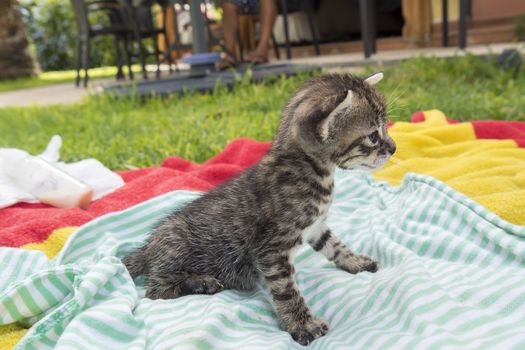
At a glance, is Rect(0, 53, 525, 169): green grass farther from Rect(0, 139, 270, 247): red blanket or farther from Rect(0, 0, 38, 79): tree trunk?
Rect(0, 0, 38, 79): tree trunk

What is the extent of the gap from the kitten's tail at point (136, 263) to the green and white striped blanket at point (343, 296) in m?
0.09

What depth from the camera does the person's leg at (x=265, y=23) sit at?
28.6 feet

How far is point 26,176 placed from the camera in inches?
132

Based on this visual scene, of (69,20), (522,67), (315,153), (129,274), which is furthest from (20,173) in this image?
(69,20)

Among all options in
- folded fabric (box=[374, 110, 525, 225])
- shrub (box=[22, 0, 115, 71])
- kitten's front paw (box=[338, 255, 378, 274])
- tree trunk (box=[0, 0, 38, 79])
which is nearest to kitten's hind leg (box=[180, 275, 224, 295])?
kitten's front paw (box=[338, 255, 378, 274])

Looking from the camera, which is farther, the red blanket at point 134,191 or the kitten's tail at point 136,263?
the red blanket at point 134,191

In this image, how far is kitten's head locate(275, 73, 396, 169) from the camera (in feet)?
6.56

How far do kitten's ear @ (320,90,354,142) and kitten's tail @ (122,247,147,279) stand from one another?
944mm

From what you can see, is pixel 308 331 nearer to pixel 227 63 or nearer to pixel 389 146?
pixel 389 146

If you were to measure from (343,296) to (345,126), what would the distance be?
0.64m

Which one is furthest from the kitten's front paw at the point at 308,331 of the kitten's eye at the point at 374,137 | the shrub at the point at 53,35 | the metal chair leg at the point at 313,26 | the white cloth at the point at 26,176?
the shrub at the point at 53,35

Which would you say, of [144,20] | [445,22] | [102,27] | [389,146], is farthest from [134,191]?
[144,20]

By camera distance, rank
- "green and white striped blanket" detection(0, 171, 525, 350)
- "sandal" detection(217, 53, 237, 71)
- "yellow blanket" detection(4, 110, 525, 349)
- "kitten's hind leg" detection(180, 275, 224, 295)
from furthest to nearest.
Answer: "sandal" detection(217, 53, 237, 71) < "yellow blanket" detection(4, 110, 525, 349) < "kitten's hind leg" detection(180, 275, 224, 295) < "green and white striped blanket" detection(0, 171, 525, 350)

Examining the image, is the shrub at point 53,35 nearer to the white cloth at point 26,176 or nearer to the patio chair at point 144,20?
the patio chair at point 144,20
